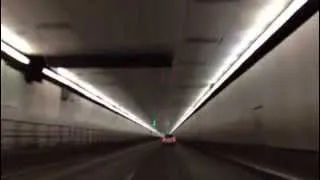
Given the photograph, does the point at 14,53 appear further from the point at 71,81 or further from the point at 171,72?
the point at 171,72

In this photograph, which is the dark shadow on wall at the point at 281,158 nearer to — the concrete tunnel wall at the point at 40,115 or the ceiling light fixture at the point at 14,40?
the concrete tunnel wall at the point at 40,115

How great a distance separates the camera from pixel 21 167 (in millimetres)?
17531

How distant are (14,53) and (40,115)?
142 inches

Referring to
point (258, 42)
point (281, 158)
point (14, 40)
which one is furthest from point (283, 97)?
point (14, 40)

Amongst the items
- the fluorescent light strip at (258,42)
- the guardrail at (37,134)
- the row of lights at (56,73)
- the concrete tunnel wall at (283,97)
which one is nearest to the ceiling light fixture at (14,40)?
the row of lights at (56,73)

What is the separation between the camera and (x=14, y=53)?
17.4m

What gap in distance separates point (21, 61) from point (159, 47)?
4.33m

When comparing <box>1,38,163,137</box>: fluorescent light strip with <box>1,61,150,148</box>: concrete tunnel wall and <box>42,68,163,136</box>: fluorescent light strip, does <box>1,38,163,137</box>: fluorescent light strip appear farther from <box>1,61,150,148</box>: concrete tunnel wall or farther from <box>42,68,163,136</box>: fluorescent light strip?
<box>1,61,150,148</box>: concrete tunnel wall

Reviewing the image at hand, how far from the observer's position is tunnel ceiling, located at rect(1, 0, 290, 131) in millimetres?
12453

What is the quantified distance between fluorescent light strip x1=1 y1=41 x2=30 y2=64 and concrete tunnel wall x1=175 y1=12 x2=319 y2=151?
22.3 feet

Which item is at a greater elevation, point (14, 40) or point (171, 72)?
point (171, 72)

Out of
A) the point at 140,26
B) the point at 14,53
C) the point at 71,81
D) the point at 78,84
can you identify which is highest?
the point at 78,84

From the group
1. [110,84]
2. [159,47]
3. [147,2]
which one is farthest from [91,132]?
[147,2]

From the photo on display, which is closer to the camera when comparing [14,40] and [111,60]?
[14,40]
